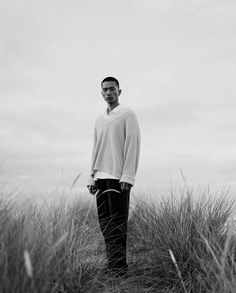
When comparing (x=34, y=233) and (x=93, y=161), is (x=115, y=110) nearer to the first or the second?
(x=93, y=161)

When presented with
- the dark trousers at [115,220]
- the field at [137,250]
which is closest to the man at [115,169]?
the dark trousers at [115,220]

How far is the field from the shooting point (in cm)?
199

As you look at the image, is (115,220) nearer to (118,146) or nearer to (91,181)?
(91,181)

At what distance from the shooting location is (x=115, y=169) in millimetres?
3465

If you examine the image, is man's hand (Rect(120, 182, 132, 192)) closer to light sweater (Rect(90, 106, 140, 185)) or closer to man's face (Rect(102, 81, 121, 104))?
light sweater (Rect(90, 106, 140, 185))

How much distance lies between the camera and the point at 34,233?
2.40 metres

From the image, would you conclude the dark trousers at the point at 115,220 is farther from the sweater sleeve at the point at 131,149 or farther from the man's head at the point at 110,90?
the man's head at the point at 110,90

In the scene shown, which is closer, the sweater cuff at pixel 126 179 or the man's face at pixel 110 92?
the sweater cuff at pixel 126 179

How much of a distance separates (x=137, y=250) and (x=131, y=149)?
128 centimetres

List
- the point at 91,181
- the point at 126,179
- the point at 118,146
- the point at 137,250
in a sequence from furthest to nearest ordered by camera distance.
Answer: the point at 137,250 → the point at 91,181 → the point at 118,146 → the point at 126,179

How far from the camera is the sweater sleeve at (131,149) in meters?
3.35

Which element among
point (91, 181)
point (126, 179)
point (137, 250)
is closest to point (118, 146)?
point (126, 179)

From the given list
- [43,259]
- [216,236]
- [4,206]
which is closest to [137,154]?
[216,236]

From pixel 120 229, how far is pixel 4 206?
1.20m
